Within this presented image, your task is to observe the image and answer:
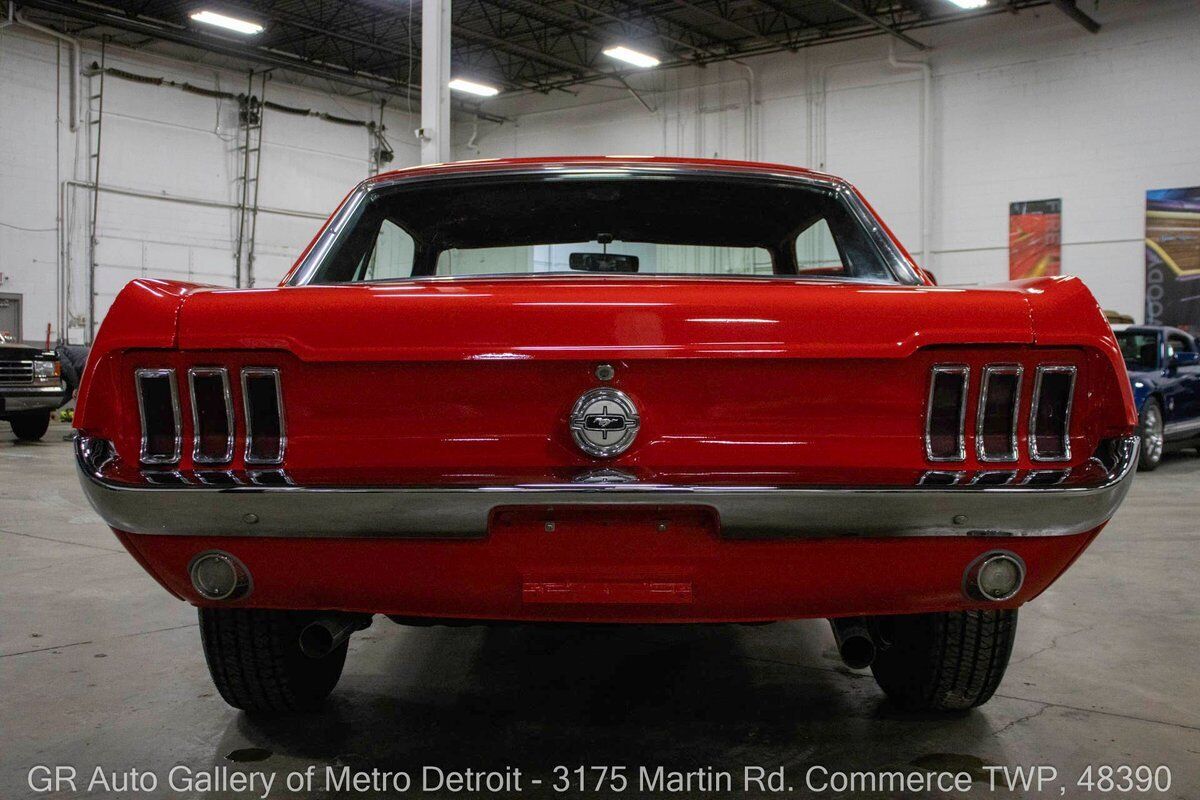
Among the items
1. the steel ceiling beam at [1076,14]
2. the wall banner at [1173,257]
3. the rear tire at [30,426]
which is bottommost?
the rear tire at [30,426]

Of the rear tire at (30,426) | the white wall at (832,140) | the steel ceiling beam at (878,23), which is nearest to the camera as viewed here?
the rear tire at (30,426)

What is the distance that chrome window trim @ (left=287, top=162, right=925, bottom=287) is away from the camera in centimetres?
248

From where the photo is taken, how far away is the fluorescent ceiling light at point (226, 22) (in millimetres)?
16891

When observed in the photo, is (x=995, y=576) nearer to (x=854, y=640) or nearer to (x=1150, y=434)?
(x=854, y=640)

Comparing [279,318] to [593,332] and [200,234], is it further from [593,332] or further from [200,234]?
[200,234]

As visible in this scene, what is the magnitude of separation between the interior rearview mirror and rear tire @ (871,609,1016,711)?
1.07m

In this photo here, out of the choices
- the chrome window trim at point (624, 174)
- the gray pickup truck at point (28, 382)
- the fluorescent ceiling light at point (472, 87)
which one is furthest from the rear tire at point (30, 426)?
the chrome window trim at point (624, 174)

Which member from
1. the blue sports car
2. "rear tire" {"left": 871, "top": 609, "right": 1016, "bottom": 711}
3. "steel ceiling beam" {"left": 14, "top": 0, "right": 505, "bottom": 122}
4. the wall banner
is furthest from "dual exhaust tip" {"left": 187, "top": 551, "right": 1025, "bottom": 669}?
"steel ceiling beam" {"left": 14, "top": 0, "right": 505, "bottom": 122}

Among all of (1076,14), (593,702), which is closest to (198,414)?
(593,702)

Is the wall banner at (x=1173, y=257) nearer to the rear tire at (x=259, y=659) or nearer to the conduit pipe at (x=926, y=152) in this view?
the conduit pipe at (x=926, y=152)

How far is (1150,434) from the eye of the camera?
30.7 ft

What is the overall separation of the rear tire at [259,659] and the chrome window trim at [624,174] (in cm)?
82

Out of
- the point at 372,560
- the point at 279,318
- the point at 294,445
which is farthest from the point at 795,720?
the point at 279,318

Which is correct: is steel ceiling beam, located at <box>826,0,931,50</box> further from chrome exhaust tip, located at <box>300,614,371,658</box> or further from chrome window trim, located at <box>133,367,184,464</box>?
chrome window trim, located at <box>133,367,184,464</box>
